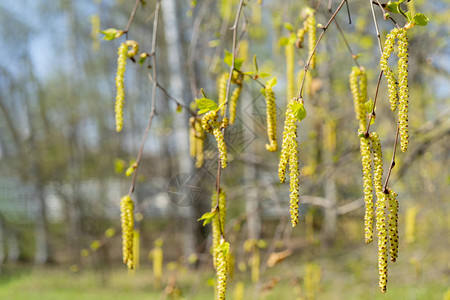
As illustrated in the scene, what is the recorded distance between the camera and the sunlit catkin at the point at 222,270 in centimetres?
101

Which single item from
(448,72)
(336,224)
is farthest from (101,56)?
(448,72)

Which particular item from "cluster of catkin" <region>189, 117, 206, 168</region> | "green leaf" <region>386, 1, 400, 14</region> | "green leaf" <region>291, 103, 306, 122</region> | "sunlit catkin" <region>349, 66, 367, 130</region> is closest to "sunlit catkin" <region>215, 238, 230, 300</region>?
"green leaf" <region>291, 103, 306, 122</region>

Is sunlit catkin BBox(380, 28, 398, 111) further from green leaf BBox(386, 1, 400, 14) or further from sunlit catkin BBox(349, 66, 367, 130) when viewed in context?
sunlit catkin BBox(349, 66, 367, 130)

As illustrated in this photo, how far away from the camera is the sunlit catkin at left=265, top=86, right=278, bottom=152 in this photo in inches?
49.7

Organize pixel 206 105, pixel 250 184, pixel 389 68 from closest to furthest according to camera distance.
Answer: pixel 389 68, pixel 206 105, pixel 250 184

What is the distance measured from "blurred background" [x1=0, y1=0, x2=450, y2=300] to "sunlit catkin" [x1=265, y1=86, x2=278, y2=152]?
5.23 ft

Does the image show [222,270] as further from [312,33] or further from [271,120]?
[312,33]

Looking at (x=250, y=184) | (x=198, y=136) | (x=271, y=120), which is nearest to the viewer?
(x=271, y=120)

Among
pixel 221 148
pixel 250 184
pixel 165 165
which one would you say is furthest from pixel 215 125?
pixel 165 165

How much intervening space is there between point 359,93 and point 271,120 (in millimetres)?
296

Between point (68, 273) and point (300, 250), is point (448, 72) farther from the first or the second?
point (68, 273)

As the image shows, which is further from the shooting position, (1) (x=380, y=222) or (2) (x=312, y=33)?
(2) (x=312, y=33)

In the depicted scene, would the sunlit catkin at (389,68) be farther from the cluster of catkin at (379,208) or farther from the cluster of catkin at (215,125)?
the cluster of catkin at (215,125)

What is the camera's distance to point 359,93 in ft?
4.54
